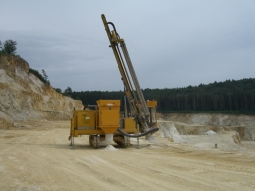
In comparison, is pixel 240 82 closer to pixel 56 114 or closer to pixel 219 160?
pixel 56 114

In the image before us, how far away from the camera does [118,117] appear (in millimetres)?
15320

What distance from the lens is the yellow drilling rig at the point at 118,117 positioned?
15.3 meters

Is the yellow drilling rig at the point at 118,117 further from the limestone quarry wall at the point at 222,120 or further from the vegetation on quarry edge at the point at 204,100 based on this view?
the vegetation on quarry edge at the point at 204,100

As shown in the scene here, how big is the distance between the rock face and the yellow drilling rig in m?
26.0

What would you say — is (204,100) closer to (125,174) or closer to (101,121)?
(101,121)

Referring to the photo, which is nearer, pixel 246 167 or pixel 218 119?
pixel 246 167

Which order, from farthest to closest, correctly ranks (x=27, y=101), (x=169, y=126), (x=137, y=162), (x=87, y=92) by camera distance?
(x=87, y=92) < (x=27, y=101) < (x=169, y=126) < (x=137, y=162)

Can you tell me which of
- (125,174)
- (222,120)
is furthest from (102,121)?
(222,120)

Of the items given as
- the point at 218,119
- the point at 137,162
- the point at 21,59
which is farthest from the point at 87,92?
the point at 137,162

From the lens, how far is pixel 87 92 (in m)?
118

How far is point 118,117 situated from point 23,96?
3825 centimetres

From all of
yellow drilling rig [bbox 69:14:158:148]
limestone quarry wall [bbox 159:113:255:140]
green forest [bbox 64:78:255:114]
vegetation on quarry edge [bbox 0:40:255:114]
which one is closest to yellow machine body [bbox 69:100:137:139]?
yellow drilling rig [bbox 69:14:158:148]

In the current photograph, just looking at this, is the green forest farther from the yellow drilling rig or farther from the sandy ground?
the sandy ground

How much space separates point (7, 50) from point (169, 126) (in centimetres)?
4372
